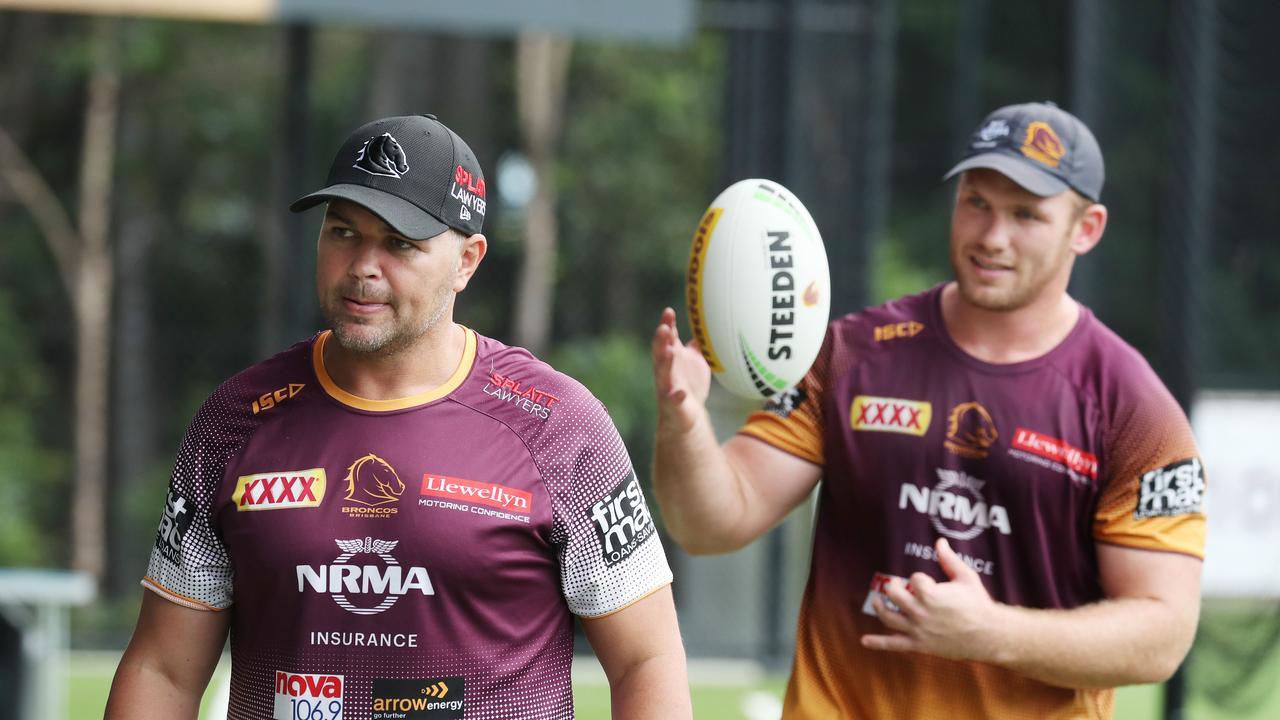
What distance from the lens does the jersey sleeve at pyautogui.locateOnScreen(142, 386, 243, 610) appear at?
272 cm

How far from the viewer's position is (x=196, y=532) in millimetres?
2727

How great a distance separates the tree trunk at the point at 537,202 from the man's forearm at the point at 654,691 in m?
9.32

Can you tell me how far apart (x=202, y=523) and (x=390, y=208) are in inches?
26.0

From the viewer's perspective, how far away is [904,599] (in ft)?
9.61

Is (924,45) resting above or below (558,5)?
above

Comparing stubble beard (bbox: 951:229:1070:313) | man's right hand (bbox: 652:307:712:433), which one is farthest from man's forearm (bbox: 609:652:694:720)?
stubble beard (bbox: 951:229:1070:313)

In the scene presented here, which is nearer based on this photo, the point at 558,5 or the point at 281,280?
the point at 558,5

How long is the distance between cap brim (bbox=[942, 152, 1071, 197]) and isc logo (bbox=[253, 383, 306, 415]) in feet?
4.90

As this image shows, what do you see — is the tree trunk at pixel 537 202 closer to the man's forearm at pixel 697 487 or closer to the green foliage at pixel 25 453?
the green foliage at pixel 25 453

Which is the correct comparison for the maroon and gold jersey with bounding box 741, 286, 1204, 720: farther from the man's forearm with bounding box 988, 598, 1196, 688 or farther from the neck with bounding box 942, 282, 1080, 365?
the man's forearm with bounding box 988, 598, 1196, 688

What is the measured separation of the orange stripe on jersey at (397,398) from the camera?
2.73 meters

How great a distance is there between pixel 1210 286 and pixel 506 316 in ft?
19.3

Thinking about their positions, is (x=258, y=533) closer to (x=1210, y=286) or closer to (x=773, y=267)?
(x=773, y=267)

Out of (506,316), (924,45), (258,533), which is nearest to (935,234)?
(924,45)
